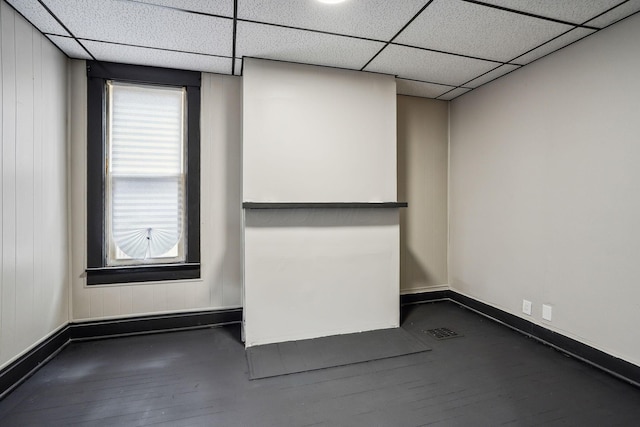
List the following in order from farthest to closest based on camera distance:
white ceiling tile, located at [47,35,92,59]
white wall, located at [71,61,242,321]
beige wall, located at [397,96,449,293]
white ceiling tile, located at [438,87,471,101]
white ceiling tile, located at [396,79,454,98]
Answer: beige wall, located at [397,96,449,293] → white ceiling tile, located at [438,87,471,101] → white ceiling tile, located at [396,79,454,98] → white wall, located at [71,61,242,321] → white ceiling tile, located at [47,35,92,59]

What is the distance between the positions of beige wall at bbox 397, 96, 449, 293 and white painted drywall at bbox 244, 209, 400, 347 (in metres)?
0.72

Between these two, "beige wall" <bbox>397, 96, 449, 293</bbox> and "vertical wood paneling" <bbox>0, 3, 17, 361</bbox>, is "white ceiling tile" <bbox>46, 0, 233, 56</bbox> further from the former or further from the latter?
"beige wall" <bbox>397, 96, 449, 293</bbox>

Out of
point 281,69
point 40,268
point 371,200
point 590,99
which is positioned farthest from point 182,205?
point 590,99

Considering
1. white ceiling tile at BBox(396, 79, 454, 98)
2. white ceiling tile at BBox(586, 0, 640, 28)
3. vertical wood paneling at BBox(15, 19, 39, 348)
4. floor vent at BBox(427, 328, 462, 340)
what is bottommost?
floor vent at BBox(427, 328, 462, 340)

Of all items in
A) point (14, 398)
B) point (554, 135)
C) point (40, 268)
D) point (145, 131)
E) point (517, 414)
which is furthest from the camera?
point (145, 131)

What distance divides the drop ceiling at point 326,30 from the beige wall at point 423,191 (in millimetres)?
839

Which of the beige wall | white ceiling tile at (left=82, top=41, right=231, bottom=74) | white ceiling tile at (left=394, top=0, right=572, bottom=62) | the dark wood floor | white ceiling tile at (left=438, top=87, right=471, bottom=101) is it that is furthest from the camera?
the beige wall

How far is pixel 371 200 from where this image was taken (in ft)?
9.28

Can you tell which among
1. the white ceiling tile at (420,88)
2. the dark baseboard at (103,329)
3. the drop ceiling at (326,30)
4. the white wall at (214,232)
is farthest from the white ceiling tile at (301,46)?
the dark baseboard at (103,329)

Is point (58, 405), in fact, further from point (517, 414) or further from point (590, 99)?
point (590, 99)

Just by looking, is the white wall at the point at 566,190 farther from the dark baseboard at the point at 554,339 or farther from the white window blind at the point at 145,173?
the white window blind at the point at 145,173

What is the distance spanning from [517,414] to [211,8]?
308 centimetres

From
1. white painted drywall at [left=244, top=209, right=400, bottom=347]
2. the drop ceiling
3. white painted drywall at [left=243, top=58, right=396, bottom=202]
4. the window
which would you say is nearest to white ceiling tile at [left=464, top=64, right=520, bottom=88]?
the drop ceiling

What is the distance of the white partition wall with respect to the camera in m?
2.53
